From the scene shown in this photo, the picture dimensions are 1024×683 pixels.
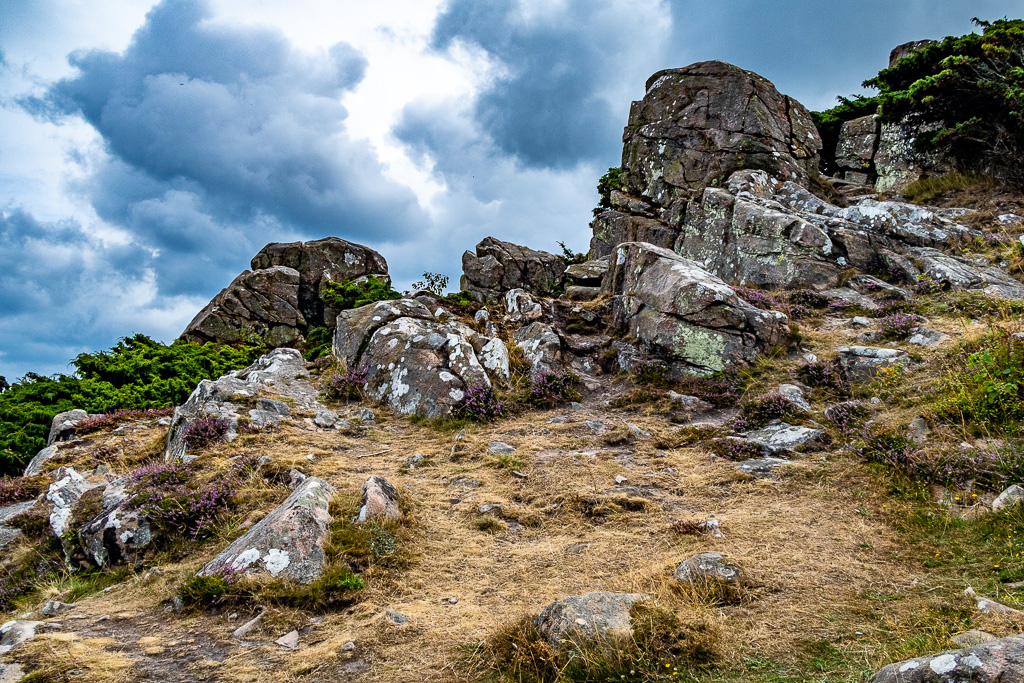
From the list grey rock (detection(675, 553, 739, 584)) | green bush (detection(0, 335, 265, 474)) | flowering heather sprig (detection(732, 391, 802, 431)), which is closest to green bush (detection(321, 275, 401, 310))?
green bush (detection(0, 335, 265, 474))

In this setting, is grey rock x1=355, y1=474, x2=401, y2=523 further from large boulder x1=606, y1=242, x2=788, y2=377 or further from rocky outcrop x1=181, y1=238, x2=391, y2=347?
rocky outcrop x1=181, y1=238, x2=391, y2=347

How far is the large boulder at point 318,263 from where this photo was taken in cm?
2566

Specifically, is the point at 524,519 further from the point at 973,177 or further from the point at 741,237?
the point at 973,177

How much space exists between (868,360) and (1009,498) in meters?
6.29

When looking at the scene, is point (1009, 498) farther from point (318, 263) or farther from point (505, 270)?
point (318, 263)

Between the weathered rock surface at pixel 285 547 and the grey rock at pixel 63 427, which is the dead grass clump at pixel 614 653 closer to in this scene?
the weathered rock surface at pixel 285 547

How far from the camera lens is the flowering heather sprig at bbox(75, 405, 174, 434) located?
1222 centimetres

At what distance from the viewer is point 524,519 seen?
24.5 feet

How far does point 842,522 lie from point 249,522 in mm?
7466

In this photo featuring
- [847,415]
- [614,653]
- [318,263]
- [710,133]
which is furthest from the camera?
[318,263]

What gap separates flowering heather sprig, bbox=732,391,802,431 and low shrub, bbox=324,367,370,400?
340 inches

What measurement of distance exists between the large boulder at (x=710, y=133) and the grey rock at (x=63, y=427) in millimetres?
20977

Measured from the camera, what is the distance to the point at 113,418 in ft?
42.2

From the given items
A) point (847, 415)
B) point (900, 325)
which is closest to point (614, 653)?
point (847, 415)
